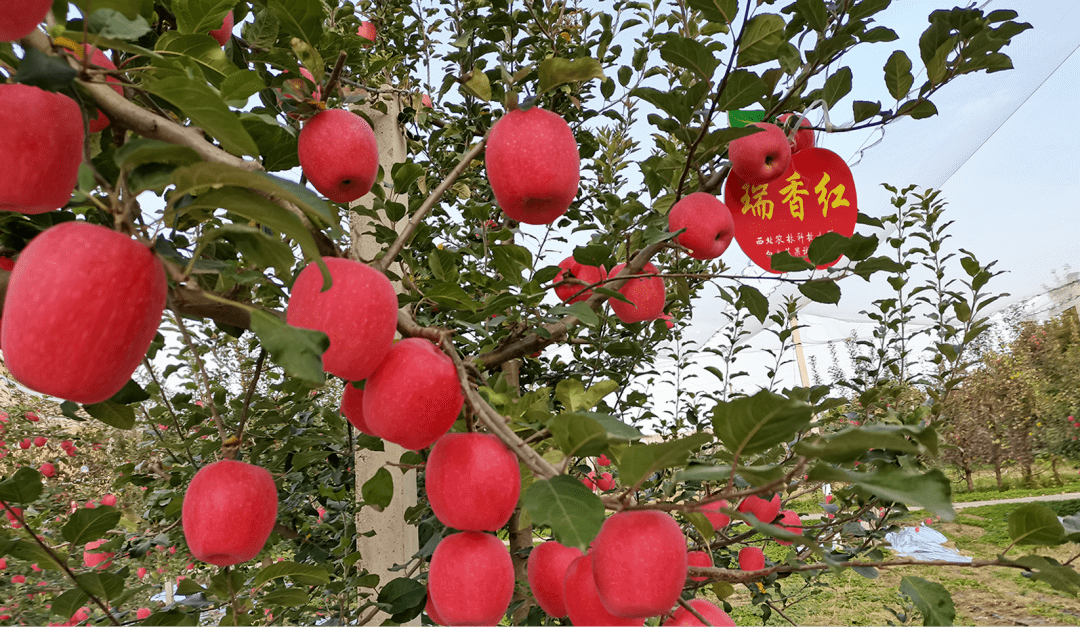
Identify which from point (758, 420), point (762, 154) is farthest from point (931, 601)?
point (762, 154)

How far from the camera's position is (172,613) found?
0.76m

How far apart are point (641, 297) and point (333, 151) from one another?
629 mm

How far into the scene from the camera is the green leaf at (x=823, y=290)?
821 mm

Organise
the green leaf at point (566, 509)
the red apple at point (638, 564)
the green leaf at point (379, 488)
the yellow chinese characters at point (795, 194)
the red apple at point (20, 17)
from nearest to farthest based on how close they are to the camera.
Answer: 1. the red apple at point (20, 17)
2. the green leaf at point (566, 509)
3. the red apple at point (638, 564)
4. the green leaf at point (379, 488)
5. the yellow chinese characters at point (795, 194)

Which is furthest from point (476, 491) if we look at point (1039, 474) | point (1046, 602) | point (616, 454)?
point (1039, 474)

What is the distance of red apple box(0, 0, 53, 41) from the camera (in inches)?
12.5

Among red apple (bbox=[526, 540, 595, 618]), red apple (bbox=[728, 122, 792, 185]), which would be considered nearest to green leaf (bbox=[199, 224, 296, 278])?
red apple (bbox=[526, 540, 595, 618])

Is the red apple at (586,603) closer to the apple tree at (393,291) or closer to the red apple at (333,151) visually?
the apple tree at (393,291)

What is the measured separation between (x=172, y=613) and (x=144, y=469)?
3.26 feet

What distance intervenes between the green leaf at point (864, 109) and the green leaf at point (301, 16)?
876 mm

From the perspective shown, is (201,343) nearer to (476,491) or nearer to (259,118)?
(259,118)

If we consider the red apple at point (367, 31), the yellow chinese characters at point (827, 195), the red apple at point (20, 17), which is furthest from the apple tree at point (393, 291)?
the red apple at point (367, 31)

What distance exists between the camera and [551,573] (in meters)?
0.73

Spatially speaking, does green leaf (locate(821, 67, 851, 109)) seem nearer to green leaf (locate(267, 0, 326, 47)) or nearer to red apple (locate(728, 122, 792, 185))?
red apple (locate(728, 122, 792, 185))
